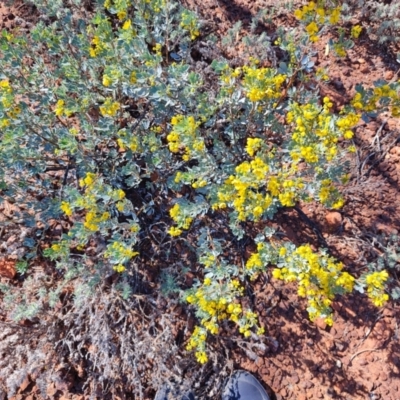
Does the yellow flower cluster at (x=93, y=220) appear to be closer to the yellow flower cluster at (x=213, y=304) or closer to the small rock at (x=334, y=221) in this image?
the yellow flower cluster at (x=213, y=304)

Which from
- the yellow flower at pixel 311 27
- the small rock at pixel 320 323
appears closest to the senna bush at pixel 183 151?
the yellow flower at pixel 311 27

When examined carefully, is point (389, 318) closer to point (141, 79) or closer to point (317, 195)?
point (317, 195)

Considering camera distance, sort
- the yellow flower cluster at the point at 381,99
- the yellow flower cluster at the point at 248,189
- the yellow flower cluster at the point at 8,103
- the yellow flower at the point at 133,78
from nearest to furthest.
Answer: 1. the yellow flower cluster at the point at 381,99
2. the yellow flower cluster at the point at 248,189
3. the yellow flower cluster at the point at 8,103
4. the yellow flower at the point at 133,78

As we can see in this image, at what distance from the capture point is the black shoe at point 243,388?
2.95 metres

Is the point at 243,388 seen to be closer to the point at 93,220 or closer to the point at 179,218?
the point at 179,218

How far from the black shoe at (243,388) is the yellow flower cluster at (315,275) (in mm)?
1012

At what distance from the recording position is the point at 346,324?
A: 119 inches

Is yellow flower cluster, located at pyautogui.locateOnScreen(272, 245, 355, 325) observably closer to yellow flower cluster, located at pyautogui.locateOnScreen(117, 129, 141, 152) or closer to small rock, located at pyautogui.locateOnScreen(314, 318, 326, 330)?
small rock, located at pyautogui.locateOnScreen(314, 318, 326, 330)

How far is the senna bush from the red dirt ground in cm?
27

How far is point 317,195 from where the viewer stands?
2.42m

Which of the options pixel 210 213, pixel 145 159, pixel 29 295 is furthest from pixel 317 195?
pixel 29 295

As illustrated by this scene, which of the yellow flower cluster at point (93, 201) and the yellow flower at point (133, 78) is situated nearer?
the yellow flower cluster at point (93, 201)

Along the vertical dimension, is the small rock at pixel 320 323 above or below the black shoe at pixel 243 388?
above

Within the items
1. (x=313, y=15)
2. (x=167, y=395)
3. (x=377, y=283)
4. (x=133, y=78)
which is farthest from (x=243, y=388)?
(x=313, y=15)
